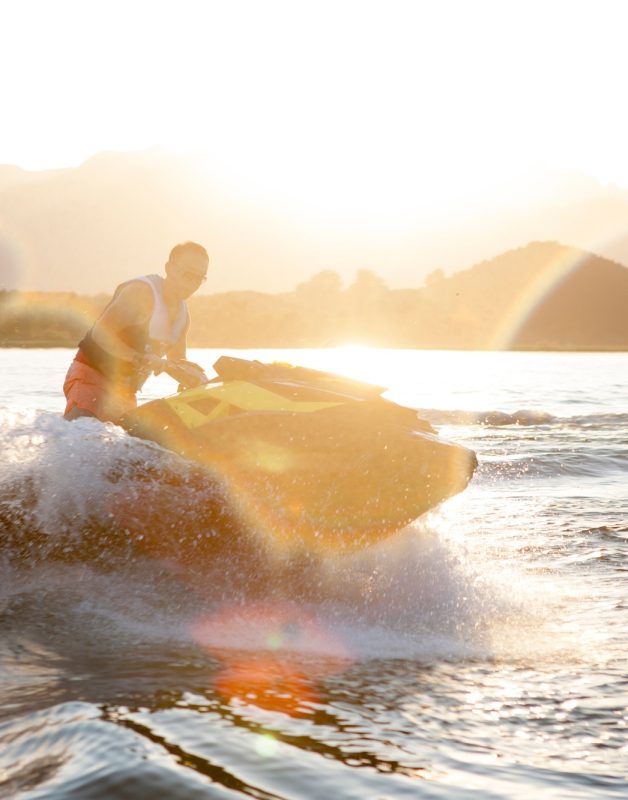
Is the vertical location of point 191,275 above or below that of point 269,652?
above

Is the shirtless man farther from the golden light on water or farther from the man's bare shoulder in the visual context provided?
the golden light on water

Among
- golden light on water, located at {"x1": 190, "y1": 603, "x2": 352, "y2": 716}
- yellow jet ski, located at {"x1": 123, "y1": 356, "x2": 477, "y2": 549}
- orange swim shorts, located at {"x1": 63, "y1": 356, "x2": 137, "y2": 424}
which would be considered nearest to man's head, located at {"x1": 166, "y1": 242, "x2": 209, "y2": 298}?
orange swim shorts, located at {"x1": 63, "y1": 356, "x2": 137, "y2": 424}

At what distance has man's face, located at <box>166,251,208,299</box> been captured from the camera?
6.88 metres

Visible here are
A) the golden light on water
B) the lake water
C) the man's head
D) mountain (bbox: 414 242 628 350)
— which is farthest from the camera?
mountain (bbox: 414 242 628 350)

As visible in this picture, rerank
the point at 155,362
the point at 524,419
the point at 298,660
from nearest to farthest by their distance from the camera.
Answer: the point at 298,660, the point at 155,362, the point at 524,419

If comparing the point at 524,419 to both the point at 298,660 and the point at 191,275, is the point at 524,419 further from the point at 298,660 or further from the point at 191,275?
the point at 298,660

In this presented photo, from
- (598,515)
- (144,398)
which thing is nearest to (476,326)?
(144,398)

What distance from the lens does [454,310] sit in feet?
463

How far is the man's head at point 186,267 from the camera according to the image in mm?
6883

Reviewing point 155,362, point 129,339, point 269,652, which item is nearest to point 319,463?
point 269,652

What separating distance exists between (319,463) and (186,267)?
6.73 ft

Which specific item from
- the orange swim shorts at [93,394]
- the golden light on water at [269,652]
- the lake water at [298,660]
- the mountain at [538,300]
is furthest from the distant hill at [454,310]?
the golden light on water at [269,652]

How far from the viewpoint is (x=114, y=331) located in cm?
679

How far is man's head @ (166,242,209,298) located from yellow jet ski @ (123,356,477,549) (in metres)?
1.27
